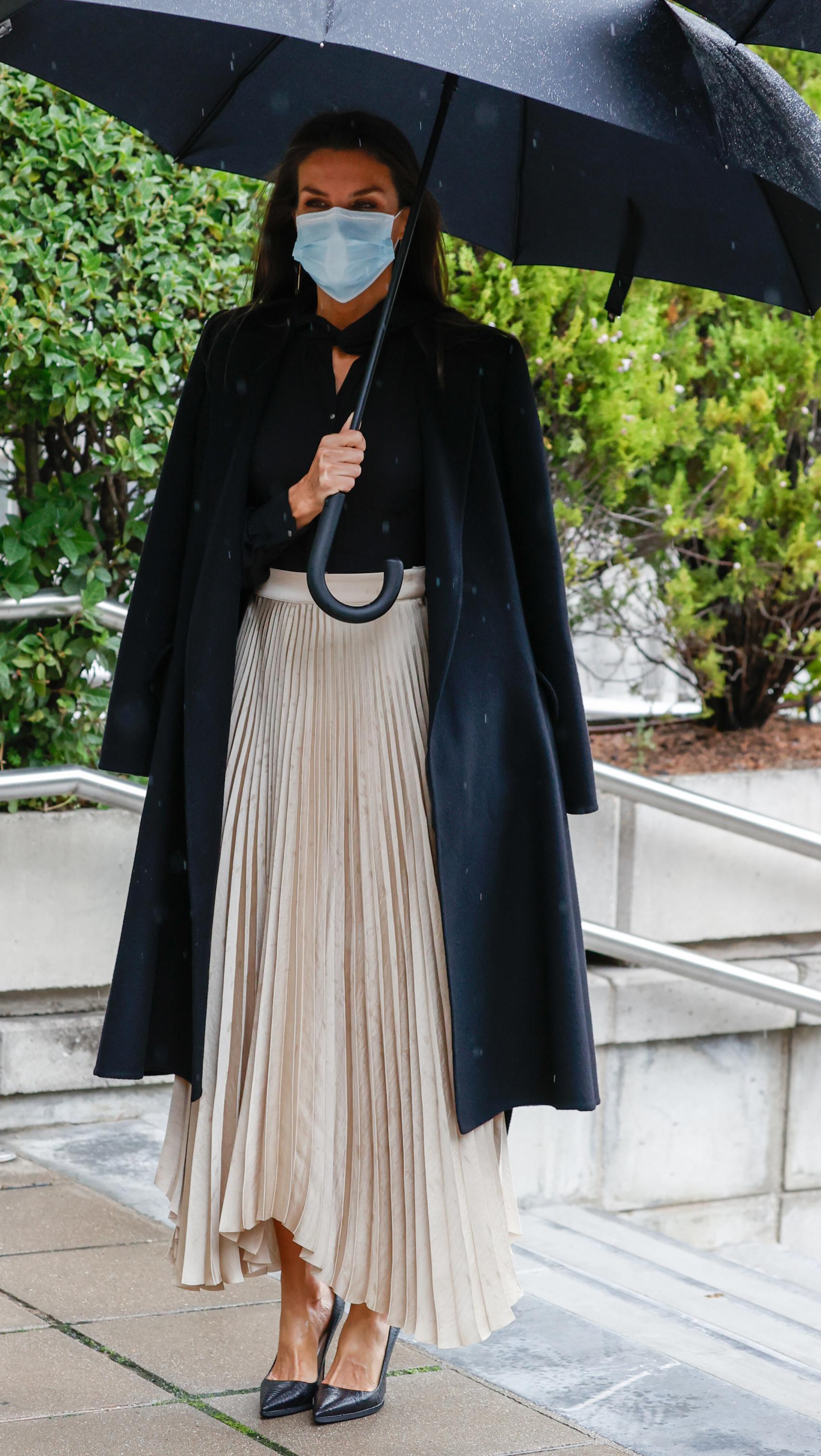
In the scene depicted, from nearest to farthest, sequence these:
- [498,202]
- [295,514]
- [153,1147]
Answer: [295,514]
[498,202]
[153,1147]

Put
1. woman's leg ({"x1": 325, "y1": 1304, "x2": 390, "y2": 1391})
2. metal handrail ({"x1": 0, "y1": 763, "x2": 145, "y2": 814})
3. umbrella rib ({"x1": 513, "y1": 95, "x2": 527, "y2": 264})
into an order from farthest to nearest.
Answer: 1. metal handrail ({"x1": 0, "y1": 763, "x2": 145, "y2": 814})
2. umbrella rib ({"x1": 513, "y1": 95, "x2": 527, "y2": 264})
3. woman's leg ({"x1": 325, "y1": 1304, "x2": 390, "y2": 1391})

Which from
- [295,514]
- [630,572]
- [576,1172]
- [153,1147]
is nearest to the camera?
[295,514]

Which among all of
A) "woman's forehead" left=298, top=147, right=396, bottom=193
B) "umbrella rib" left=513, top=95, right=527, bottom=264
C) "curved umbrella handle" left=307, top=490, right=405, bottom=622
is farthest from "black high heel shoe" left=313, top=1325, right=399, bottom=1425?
"umbrella rib" left=513, top=95, right=527, bottom=264

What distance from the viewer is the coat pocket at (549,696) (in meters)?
Result: 2.85

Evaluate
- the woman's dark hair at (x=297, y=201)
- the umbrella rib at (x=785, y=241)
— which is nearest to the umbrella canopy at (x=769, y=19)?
the umbrella rib at (x=785, y=241)

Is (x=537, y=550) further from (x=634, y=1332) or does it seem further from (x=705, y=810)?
(x=705, y=810)

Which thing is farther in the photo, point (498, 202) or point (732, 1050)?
point (732, 1050)

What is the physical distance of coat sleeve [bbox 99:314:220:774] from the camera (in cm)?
288

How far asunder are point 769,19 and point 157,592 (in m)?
1.27

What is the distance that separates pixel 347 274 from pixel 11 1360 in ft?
6.14

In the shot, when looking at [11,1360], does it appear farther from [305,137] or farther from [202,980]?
[305,137]

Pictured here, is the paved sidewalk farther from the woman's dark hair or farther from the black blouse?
the woman's dark hair

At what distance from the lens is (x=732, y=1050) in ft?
17.4

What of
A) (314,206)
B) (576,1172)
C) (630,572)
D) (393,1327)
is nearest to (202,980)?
(393,1327)
